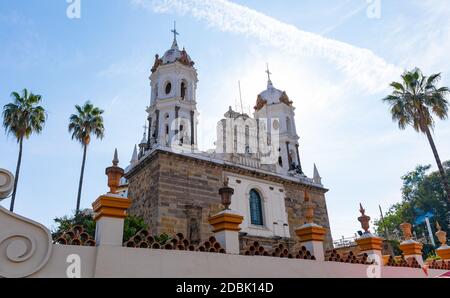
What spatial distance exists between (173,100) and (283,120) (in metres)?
8.55

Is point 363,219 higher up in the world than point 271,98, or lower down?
lower down

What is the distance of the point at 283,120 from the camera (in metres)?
24.7

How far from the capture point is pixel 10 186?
13.7 ft

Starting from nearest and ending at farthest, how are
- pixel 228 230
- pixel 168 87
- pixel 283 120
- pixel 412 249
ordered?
pixel 228 230
pixel 412 249
pixel 168 87
pixel 283 120

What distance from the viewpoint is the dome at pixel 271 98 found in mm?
25641

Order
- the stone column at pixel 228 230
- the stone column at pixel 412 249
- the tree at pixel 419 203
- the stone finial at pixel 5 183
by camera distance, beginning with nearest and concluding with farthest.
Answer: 1. the stone finial at pixel 5 183
2. the stone column at pixel 228 230
3. the stone column at pixel 412 249
4. the tree at pixel 419 203

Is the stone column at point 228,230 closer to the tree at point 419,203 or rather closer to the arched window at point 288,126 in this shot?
the arched window at point 288,126

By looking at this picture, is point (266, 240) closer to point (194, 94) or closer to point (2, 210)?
point (194, 94)

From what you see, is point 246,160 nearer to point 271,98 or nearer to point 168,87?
point 168,87

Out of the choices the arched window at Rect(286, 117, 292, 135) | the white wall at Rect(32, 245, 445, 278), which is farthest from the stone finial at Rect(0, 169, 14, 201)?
the arched window at Rect(286, 117, 292, 135)

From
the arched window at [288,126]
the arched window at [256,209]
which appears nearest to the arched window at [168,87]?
the arched window at [256,209]

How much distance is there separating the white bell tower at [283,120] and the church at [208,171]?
7cm

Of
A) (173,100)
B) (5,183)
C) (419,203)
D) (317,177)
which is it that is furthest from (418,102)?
(419,203)

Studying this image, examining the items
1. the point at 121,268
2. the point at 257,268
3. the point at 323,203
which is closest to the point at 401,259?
the point at 257,268
